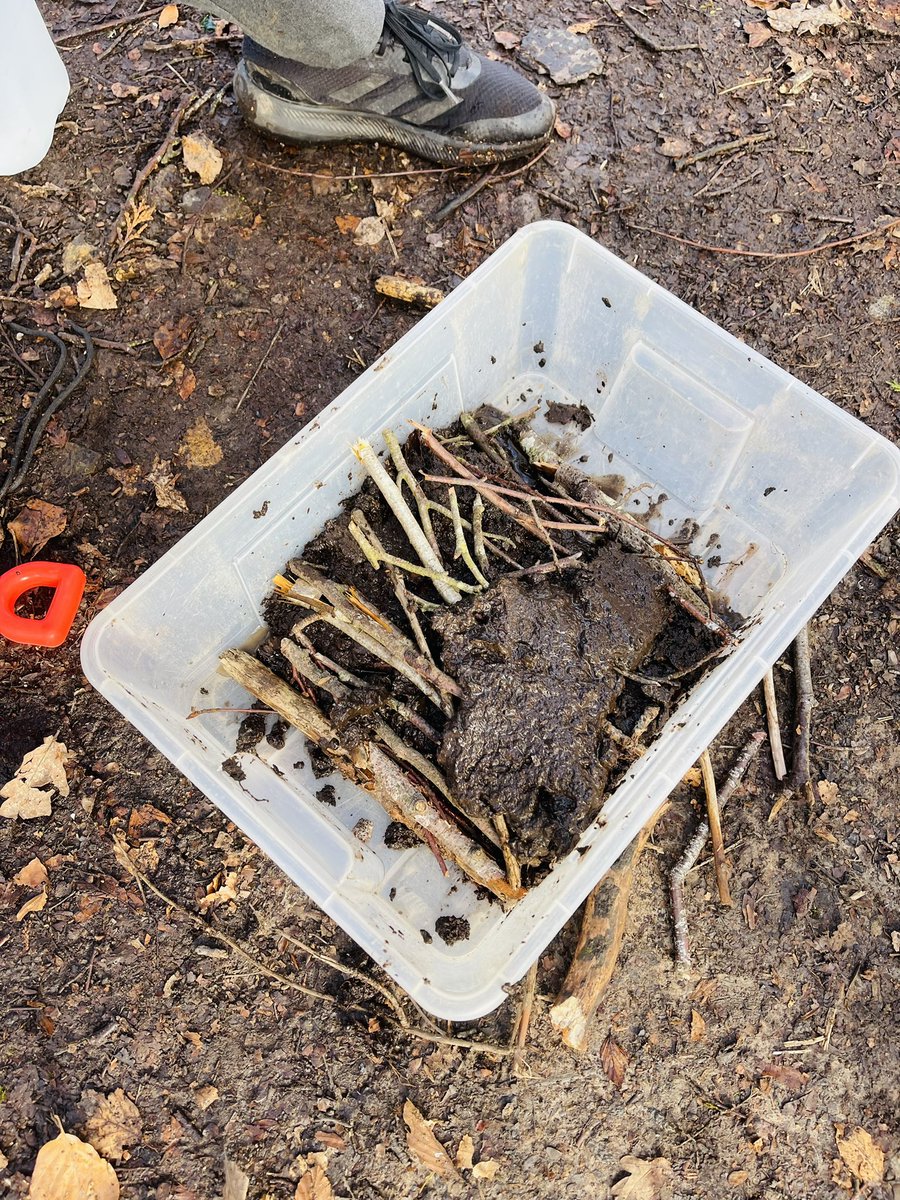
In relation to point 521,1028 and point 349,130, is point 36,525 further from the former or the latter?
point 521,1028

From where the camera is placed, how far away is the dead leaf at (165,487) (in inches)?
105

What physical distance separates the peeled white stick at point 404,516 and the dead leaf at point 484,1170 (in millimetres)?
1439

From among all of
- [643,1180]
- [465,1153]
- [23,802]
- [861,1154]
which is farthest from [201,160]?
[861,1154]

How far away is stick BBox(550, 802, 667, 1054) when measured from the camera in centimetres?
223

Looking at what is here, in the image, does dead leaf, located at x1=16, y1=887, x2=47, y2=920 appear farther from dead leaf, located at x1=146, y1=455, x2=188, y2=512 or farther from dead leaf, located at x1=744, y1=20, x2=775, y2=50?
dead leaf, located at x1=744, y1=20, x2=775, y2=50

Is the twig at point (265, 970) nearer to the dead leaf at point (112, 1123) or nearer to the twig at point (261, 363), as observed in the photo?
the dead leaf at point (112, 1123)

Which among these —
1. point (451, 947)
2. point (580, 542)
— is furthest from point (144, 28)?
point (451, 947)

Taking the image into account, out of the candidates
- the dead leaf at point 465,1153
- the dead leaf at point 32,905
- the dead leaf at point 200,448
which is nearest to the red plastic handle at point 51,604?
the dead leaf at point 200,448

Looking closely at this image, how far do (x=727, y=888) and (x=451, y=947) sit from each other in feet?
2.67

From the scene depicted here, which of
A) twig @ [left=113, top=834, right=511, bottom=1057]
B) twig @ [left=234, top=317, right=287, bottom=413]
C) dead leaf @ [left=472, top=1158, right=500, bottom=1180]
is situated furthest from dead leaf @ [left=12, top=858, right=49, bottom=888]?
twig @ [left=234, top=317, right=287, bottom=413]

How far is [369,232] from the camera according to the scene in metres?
2.99

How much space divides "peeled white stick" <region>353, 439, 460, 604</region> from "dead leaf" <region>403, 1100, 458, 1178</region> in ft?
4.38

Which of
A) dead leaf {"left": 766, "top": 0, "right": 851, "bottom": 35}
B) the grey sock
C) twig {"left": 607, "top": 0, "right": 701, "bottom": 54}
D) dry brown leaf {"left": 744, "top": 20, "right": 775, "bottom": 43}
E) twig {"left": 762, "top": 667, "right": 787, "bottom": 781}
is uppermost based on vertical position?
dead leaf {"left": 766, "top": 0, "right": 851, "bottom": 35}

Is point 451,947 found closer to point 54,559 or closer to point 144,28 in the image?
point 54,559
